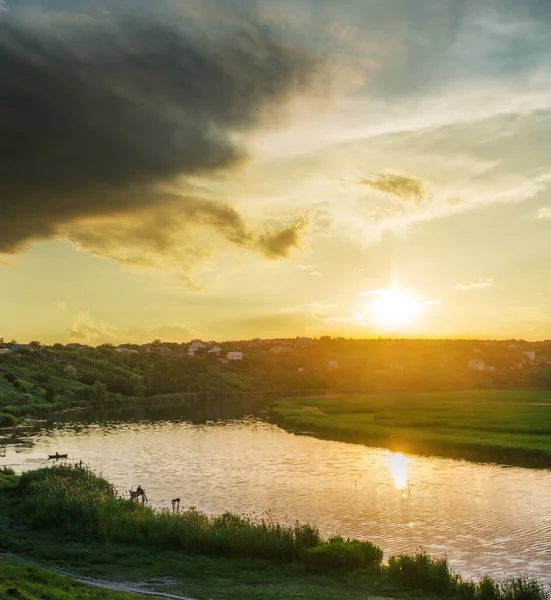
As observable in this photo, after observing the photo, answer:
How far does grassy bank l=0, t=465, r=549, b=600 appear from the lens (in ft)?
92.1

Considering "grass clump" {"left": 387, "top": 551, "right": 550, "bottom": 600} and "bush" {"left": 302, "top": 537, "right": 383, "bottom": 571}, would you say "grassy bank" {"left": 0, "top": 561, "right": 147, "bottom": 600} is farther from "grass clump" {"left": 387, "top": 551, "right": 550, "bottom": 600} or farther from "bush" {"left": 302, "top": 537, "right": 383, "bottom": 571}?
"grass clump" {"left": 387, "top": 551, "right": 550, "bottom": 600}

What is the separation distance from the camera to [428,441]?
82.3 m

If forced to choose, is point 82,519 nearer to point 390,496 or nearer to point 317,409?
point 390,496

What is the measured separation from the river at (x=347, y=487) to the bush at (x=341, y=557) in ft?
15.0

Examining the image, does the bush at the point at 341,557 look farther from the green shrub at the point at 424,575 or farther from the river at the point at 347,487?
the river at the point at 347,487

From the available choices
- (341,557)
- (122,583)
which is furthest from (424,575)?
(122,583)

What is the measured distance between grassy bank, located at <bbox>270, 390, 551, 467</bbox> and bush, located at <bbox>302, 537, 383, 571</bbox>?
136 feet

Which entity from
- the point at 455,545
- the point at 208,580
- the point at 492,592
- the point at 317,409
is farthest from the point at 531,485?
the point at 317,409

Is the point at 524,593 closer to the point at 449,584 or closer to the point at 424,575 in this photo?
the point at 449,584

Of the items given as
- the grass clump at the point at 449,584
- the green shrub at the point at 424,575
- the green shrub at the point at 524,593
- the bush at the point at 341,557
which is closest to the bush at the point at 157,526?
the bush at the point at 341,557

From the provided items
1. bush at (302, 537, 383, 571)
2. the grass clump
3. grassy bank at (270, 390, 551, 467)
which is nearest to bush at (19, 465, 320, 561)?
bush at (302, 537, 383, 571)

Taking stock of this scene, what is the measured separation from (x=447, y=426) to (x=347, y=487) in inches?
1711

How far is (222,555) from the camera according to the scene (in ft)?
110

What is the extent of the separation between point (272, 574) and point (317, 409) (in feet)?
343
